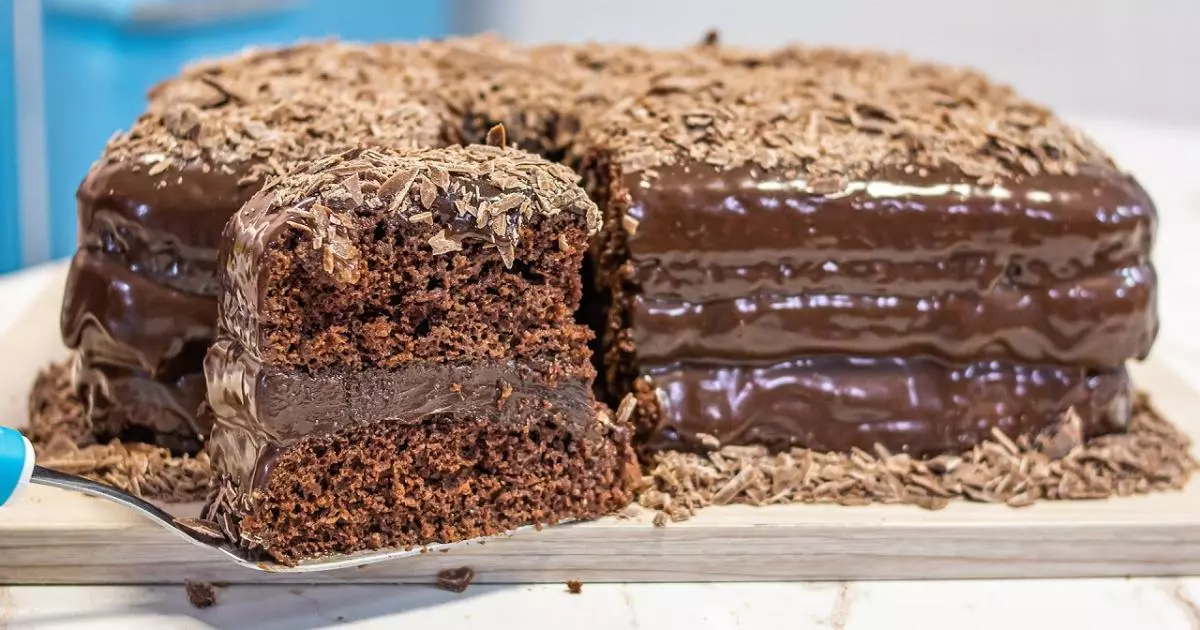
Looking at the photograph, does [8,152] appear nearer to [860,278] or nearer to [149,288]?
[149,288]

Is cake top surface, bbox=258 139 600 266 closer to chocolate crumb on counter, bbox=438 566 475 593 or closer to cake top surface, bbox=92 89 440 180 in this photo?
cake top surface, bbox=92 89 440 180

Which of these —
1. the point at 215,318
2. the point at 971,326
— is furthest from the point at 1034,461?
the point at 215,318

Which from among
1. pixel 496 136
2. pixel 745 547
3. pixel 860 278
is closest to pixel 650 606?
pixel 745 547

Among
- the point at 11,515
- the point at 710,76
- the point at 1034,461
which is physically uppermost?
the point at 710,76

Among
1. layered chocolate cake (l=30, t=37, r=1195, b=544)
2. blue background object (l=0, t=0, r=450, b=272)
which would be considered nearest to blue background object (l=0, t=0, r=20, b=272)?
blue background object (l=0, t=0, r=450, b=272)

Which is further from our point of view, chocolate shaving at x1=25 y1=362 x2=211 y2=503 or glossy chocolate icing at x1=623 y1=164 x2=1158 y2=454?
glossy chocolate icing at x1=623 y1=164 x2=1158 y2=454

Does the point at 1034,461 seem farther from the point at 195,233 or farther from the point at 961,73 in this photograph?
the point at 195,233
